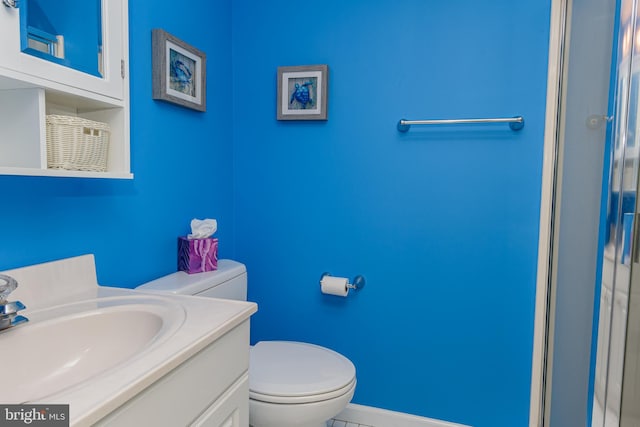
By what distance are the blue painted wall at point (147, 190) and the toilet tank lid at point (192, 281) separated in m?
0.08

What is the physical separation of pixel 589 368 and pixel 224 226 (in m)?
1.52

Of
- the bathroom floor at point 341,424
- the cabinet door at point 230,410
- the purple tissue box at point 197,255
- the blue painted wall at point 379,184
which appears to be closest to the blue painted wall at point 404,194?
the blue painted wall at point 379,184

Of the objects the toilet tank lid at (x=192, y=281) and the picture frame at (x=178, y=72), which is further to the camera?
the picture frame at (x=178, y=72)

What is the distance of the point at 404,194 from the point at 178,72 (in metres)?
1.06

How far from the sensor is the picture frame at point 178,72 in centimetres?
143

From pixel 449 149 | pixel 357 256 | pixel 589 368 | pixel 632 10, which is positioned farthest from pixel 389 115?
pixel 589 368

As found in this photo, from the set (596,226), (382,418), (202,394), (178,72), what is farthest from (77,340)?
(382,418)

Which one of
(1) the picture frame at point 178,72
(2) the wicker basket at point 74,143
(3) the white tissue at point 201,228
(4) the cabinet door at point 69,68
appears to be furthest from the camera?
(3) the white tissue at point 201,228

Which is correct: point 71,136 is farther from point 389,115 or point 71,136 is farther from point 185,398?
point 389,115

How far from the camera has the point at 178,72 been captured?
5.04 feet

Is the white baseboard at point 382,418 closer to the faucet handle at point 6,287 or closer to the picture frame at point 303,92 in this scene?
the picture frame at point 303,92

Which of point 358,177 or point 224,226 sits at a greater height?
point 358,177

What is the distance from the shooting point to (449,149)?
1.73 m

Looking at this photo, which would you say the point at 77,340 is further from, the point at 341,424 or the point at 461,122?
the point at 461,122
